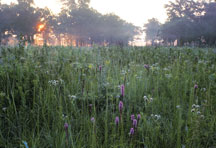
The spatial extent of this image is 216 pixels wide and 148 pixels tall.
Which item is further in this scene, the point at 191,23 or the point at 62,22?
the point at 62,22

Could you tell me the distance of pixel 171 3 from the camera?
2251 inches

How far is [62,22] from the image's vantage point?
64.6 metres

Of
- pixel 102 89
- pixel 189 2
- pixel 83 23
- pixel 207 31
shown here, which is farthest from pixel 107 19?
pixel 102 89

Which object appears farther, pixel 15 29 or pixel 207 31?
pixel 15 29

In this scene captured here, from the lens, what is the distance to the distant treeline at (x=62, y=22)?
55156 millimetres

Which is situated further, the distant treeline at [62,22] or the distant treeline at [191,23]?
the distant treeline at [62,22]

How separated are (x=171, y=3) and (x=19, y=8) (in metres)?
45.5

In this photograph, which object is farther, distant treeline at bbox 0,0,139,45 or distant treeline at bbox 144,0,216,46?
distant treeline at bbox 0,0,139,45

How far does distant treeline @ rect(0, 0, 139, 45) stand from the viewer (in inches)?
2172

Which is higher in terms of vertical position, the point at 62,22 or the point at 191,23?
the point at 62,22

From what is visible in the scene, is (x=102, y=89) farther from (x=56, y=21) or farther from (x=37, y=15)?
(x=56, y=21)

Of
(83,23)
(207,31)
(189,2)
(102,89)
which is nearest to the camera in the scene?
(102,89)

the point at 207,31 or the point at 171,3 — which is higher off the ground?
the point at 171,3

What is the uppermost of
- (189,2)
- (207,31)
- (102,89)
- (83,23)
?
(189,2)
